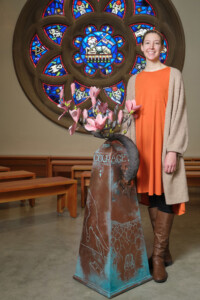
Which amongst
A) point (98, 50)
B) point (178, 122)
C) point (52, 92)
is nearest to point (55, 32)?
point (98, 50)

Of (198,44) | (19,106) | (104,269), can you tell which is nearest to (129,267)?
(104,269)

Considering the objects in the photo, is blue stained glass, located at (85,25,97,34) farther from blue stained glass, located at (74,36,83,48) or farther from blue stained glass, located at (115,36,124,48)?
blue stained glass, located at (115,36,124,48)

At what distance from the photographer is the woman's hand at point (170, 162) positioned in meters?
1.68

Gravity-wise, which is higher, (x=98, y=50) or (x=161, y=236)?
(x=98, y=50)

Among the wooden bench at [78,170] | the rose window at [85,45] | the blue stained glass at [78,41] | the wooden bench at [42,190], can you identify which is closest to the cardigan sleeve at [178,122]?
the wooden bench at [42,190]

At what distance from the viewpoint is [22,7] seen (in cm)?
509

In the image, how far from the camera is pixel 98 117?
59.4 inches

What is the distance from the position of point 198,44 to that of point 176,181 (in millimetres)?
4224

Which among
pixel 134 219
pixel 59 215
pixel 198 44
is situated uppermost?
pixel 198 44

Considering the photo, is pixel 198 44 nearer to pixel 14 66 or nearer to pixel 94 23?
pixel 94 23

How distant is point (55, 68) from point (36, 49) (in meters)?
0.47

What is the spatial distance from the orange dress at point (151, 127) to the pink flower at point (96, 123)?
0.37 meters

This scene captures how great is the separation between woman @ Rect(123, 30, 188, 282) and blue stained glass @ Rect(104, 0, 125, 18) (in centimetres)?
400

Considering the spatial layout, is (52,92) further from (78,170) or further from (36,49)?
(78,170)
